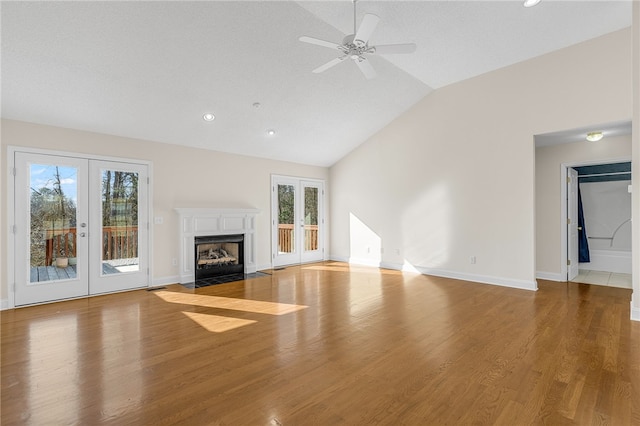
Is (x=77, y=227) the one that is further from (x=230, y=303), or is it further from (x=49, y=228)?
(x=230, y=303)

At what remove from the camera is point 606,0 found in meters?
3.69

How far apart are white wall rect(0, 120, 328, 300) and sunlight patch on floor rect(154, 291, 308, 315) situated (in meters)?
0.97

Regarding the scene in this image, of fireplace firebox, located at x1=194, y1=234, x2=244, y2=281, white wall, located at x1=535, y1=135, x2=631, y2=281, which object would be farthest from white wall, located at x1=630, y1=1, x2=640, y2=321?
fireplace firebox, located at x1=194, y1=234, x2=244, y2=281

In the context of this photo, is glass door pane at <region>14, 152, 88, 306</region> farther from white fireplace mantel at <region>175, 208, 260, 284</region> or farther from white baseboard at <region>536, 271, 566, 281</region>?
white baseboard at <region>536, 271, 566, 281</region>

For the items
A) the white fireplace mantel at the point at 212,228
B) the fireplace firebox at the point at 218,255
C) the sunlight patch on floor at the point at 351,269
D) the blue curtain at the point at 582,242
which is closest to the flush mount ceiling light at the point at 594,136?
the blue curtain at the point at 582,242

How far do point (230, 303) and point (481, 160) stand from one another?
15.7ft

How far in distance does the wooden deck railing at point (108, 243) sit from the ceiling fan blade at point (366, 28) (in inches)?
180

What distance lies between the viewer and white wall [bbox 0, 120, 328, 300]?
4.51 m

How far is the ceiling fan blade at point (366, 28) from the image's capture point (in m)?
2.82

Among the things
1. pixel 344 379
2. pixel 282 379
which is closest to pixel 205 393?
pixel 282 379

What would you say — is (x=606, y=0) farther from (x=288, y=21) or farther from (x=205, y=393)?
(x=205, y=393)

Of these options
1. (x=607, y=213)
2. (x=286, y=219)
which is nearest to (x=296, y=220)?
(x=286, y=219)

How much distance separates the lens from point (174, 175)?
228 inches

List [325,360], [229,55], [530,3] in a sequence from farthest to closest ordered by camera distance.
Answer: [229,55]
[530,3]
[325,360]
